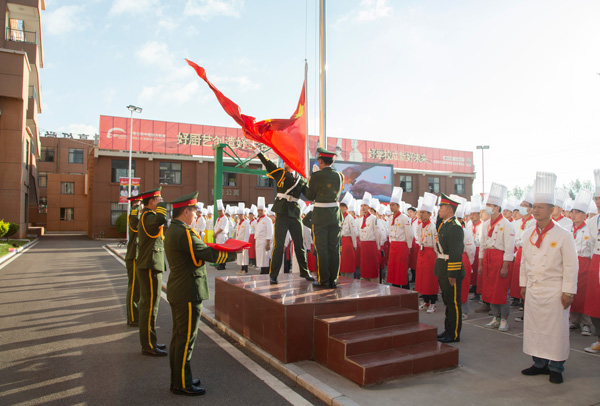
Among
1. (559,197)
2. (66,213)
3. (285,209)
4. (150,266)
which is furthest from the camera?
(66,213)

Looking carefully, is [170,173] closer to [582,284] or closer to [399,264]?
[399,264]

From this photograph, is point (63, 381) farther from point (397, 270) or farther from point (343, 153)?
point (343, 153)

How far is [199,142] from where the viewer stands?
3447 centimetres

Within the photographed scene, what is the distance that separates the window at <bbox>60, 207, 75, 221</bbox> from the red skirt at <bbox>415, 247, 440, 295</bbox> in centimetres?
5491

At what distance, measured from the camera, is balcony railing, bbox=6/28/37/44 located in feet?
104

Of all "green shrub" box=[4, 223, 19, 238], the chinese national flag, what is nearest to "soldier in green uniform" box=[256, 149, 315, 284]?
the chinese national flag

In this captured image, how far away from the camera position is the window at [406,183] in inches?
1617

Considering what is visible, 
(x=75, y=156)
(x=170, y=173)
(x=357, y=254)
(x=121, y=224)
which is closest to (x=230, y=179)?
(x=170, y=173)

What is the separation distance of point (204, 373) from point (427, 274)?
4.84m

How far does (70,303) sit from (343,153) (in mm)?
30950

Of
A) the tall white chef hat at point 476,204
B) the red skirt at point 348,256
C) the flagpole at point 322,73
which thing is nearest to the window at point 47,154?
the flagpole at point 322,73

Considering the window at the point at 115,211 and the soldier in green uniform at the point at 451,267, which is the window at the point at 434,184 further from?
the soldier in green uniform at the point at 451,267

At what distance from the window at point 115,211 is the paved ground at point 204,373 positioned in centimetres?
2790

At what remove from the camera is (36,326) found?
22.2 ft
